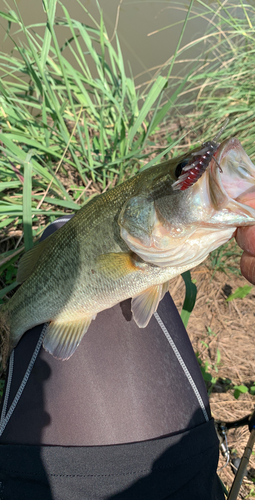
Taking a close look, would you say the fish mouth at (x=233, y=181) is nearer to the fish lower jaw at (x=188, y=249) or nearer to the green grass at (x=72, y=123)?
the fish lower jaw at (x=188, y=249)

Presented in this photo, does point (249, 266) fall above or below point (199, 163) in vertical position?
below

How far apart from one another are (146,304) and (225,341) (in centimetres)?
136

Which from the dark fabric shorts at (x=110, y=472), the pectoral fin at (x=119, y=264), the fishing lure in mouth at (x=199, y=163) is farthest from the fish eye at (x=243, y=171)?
the dark fabric shorts at (x=110, y=472)

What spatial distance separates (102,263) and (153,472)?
98cm

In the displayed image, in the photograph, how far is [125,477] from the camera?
4.17ft

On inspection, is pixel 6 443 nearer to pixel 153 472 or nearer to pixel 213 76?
pixel 153 472

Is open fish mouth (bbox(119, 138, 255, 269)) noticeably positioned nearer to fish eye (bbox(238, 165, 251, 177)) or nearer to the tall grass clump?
fish eye (bbox(238, 165, 251, 177))

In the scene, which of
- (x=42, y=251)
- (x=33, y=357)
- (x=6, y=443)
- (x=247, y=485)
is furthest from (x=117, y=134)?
(x=247, y=485)

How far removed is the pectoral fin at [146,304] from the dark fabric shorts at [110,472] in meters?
0.58

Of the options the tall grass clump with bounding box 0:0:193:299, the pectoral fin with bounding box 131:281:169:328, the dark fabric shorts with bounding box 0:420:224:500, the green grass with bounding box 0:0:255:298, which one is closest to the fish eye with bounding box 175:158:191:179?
the pectoral fin with bounding box 131:281:169:328

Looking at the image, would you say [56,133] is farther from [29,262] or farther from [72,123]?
[29,262]

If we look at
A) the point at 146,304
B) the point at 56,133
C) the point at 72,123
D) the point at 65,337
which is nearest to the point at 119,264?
the point at 146,304

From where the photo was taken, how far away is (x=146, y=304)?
1396 mm

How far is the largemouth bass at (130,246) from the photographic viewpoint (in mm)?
1010
